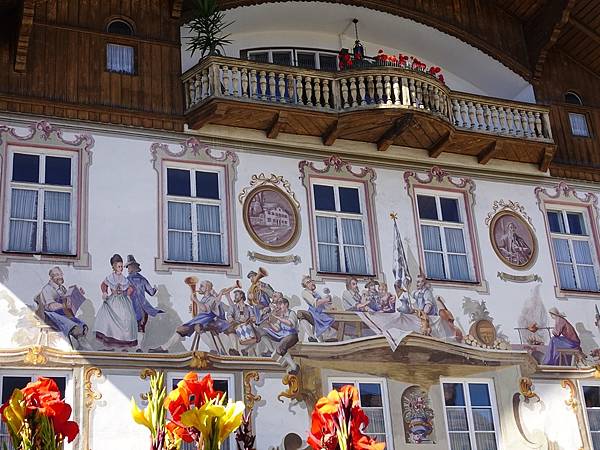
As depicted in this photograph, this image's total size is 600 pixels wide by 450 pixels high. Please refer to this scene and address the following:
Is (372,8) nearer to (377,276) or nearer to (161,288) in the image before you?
(377,276)

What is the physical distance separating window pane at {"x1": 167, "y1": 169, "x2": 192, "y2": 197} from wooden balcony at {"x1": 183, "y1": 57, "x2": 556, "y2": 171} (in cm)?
83

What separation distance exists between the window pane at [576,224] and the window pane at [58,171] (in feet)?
31.8

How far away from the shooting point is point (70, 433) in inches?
175

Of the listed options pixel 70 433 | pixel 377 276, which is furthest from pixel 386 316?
pixel 70 433

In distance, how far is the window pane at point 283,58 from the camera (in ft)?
56.8

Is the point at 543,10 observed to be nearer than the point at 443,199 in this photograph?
No

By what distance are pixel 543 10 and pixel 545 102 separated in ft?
6.27

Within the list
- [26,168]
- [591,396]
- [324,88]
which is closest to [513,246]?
[591,396]

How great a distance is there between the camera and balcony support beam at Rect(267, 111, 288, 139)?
14898 mm

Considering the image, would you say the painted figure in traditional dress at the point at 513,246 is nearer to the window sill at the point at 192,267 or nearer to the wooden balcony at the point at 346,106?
the wooden balcony at the point at 346,106

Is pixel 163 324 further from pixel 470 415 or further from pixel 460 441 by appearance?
pixel 470 415

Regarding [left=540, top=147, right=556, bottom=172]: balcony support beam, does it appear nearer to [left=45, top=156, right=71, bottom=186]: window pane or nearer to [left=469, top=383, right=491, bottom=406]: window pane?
[left=469, top=383, right=491, bottom=406]: window pane

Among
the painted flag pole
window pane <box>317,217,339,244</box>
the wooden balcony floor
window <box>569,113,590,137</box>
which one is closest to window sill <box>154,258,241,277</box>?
window pane <box>317,217,339,244</box>

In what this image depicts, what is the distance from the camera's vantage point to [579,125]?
1845cm
